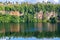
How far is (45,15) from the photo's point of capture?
8488cm

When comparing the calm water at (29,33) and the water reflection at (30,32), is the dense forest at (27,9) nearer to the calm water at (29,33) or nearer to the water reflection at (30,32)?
the water reflection at (30,32)

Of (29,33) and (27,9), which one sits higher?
(27,9)

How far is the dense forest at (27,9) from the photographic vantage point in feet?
249

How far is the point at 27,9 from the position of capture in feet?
271

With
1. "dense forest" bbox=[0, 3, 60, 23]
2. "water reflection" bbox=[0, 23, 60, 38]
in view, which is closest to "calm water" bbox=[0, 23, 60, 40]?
"water reflection" bbox=[0, 23, 60, 38]

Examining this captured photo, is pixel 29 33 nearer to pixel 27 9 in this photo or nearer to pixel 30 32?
pixel 30 32

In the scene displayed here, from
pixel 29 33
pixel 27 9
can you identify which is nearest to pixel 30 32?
pixel 29 33

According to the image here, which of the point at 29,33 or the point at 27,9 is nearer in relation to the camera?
the point at 29,33

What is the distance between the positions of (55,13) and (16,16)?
13889mm

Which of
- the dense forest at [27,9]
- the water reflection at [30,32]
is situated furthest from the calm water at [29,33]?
the dense forest at [27,9]

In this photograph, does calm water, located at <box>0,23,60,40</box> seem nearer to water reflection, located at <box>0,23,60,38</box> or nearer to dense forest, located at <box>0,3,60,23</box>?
water reflection, located at <box>0,23,60,38</box>

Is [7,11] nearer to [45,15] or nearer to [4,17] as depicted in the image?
[4,17]

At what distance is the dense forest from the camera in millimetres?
75750

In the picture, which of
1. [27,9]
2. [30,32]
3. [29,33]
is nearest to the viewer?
[29,33]
